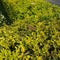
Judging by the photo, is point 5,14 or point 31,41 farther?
point 5,14

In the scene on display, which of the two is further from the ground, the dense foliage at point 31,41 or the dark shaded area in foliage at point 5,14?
the dense foliage at point 31,41

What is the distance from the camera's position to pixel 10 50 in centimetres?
410

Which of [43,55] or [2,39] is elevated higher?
[2,39]

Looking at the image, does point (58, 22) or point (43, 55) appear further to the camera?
point (58, 22)

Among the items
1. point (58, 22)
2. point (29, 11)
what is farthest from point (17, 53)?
point (29, 11)

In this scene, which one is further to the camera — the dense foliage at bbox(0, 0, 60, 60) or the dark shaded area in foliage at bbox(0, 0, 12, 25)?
the dark shaded area in foliage at bbox(0, 0, 12, 25)

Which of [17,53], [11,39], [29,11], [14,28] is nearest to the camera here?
[17,53]

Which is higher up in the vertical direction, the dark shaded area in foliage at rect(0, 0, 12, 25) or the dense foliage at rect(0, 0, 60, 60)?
the dense foliage at rect(0, 0, 60, 60)

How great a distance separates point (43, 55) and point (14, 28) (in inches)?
34.2

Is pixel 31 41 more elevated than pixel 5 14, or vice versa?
pixel 31 41

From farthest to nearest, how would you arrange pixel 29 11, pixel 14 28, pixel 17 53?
pixel 29 11, pixel 14 28, pixel 17 53

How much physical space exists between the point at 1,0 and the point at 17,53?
291 centimetres

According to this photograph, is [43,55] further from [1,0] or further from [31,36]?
[1,0]

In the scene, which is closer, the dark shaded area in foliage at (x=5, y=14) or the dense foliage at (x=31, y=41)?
the dense foliage at (x=31, y=41)
